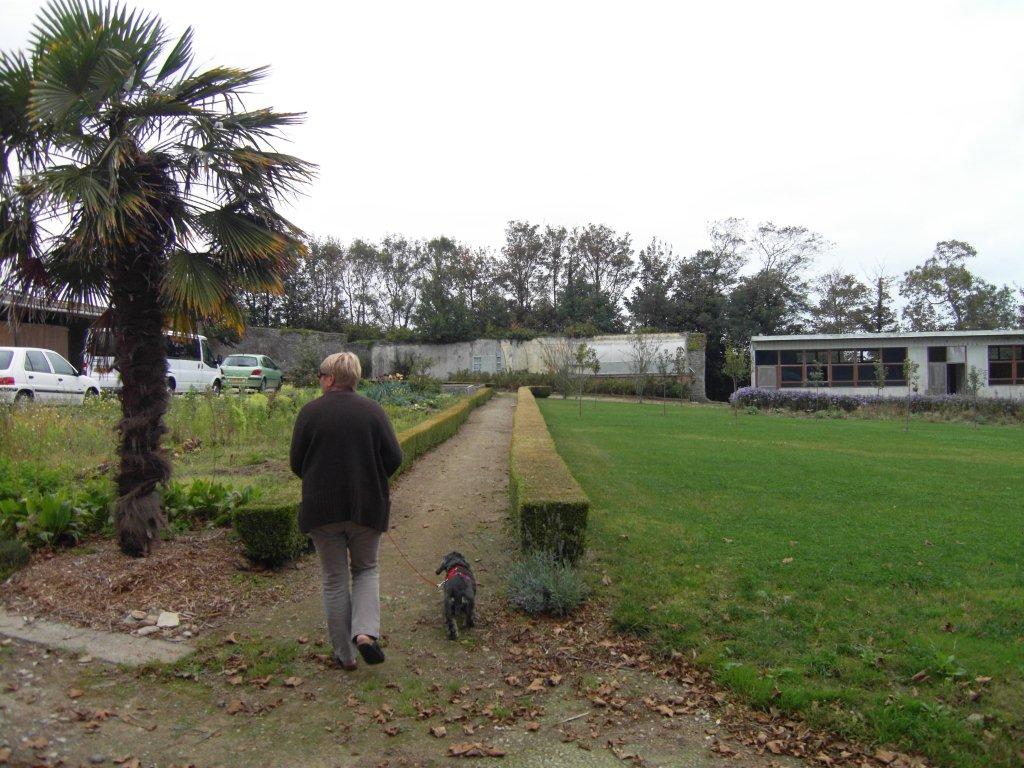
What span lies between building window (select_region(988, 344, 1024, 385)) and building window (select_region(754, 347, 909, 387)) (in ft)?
11.7

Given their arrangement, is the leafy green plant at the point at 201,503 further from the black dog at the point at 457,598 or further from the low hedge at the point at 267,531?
the black dog at the point at 457,598

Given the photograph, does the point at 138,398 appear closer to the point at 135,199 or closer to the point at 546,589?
the point at 135,199

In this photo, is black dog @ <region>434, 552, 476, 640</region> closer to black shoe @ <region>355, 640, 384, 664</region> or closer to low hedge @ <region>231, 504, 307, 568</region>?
black shoe @ <region>355, 640, 384, 664</region>

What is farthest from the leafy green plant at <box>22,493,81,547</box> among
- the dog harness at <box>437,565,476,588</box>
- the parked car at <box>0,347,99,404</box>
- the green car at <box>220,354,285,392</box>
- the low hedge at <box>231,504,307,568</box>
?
the green car at <box>220,354,285,392</box>

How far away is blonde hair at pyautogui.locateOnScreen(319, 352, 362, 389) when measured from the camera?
3.87 m

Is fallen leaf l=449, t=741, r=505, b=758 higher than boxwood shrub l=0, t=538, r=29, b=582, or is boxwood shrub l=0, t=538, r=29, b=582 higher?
boxwood shrub l=0, t=538, r=29, b=582

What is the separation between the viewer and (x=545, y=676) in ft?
12.7

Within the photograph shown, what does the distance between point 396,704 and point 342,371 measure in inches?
66.6

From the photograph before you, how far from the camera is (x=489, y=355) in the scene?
41062 millimetres

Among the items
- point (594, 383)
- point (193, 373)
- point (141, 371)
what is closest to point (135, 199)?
point (141, 371)

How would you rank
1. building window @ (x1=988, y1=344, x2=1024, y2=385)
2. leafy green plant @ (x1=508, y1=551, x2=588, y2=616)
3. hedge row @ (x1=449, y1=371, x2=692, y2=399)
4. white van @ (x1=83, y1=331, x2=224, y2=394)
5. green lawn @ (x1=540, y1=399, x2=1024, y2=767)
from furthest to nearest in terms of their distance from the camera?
hedge row @ (x1=449, y1=371, x2=692, y2=399)
building window @ (x1=988, y1=344, x2=1024, y2=385)
white van @ (x1=83, y1=331, x2=224, y2=394)
leafy green plant @ (x1=508, y1=551, x2=588, y2=616)
green lawn @ (x1=540, y1=399, x2=1024, y2=767)

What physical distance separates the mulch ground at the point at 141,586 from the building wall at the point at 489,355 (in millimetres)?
34255

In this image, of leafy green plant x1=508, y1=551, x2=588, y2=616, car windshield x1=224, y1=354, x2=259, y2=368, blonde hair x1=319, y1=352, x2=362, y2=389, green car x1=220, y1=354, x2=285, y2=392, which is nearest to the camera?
blonde hair x1=319, y1=352, x2=362, y2=389

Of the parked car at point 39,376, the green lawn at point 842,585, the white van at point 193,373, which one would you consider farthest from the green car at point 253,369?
the green lawn at point 842,585
